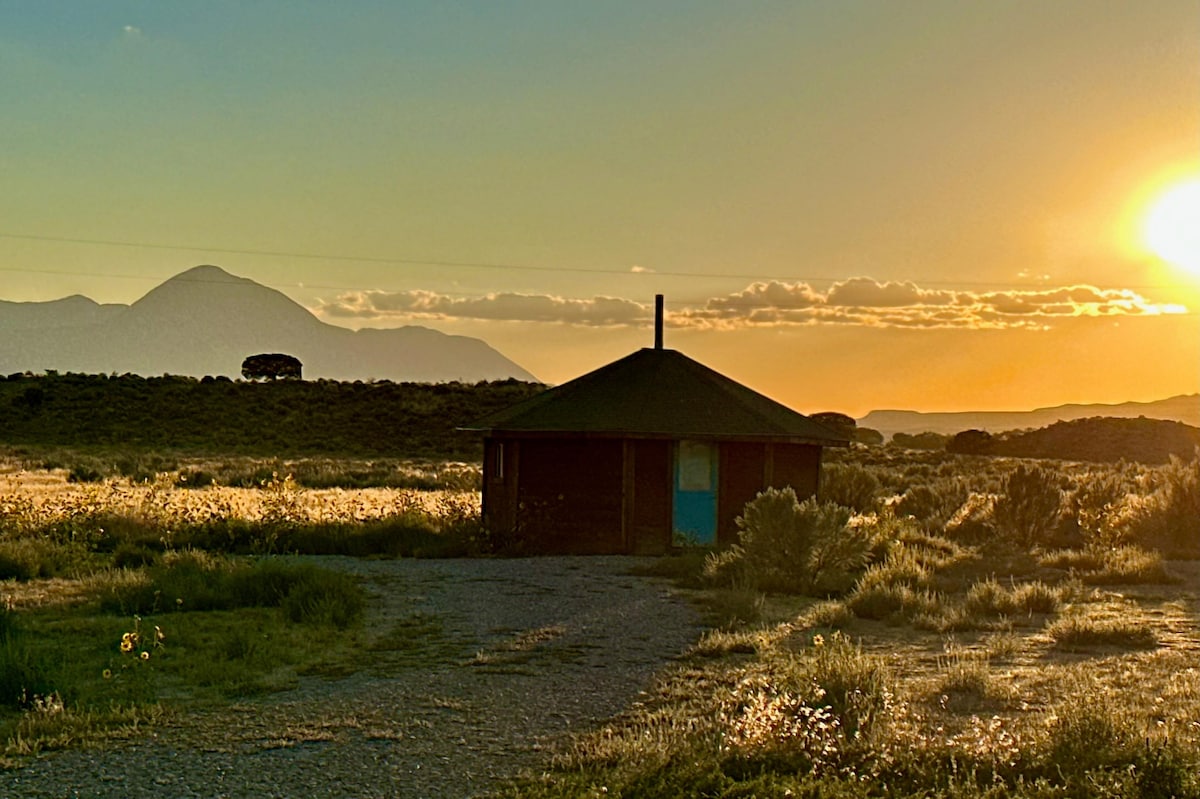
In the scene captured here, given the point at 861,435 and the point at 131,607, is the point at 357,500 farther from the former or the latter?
the point at 861,435

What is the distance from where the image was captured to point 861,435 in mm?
82562

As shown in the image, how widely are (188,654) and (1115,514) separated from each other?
17.5 m

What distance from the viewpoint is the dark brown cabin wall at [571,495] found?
21453mm

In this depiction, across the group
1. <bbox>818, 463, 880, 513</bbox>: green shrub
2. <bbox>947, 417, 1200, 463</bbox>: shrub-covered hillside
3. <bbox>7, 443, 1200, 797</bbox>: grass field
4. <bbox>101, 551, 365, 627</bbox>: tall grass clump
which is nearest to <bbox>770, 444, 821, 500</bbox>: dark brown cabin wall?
<bbox>7, 443, 1200, 797</bbox>: grass field

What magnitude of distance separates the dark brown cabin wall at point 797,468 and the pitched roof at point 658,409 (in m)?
0.42

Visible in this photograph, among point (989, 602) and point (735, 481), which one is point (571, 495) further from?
point (989, 602)

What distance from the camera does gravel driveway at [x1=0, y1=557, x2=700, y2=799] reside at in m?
7.51

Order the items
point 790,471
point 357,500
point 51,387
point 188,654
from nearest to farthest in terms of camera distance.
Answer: point 188,654 < point 790,471 < point 357,500 < point 51,387

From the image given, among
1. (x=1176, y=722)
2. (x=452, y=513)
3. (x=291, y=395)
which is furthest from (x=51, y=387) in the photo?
(x=1176, y=722)

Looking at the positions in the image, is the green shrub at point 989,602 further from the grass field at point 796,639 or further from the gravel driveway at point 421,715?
the gravel driveway at point 421,715

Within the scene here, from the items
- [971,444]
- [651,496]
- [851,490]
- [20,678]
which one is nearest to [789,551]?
[651,496]

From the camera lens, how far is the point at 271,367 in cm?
9181

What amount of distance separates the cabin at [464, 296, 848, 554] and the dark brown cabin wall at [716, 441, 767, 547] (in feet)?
0.05

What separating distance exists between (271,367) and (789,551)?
258ft
